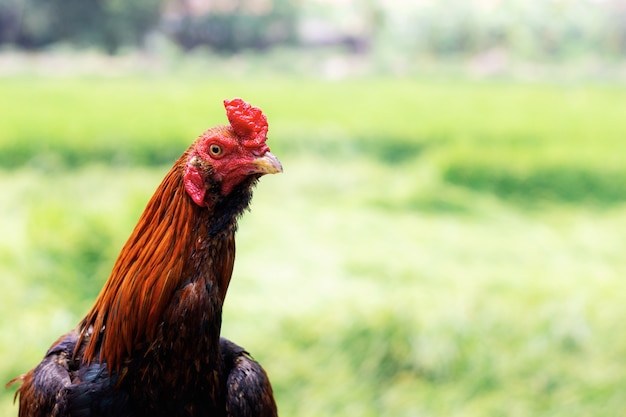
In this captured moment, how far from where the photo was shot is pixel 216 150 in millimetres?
1452

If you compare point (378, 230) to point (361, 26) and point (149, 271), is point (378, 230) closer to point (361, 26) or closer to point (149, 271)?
point (361, 26)

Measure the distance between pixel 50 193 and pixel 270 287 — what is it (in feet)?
4.38

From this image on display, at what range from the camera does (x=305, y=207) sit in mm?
4035

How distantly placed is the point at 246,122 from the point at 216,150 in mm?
86

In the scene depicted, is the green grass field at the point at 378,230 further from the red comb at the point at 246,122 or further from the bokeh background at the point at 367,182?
the red comb at the point at 246,122

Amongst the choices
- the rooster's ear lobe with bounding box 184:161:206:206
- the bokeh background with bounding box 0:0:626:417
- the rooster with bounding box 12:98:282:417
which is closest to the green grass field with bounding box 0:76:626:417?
the bokeh background with bounding box 0:0:626:417

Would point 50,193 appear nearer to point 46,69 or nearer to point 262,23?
point 46,69

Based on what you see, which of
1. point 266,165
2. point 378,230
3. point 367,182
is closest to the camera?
point 266,165

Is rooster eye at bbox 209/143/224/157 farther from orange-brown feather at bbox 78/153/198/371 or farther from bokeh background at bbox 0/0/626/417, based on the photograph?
bokeh background at bbox 0/0/626/417

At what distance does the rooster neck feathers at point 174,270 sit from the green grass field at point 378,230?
1476 mm

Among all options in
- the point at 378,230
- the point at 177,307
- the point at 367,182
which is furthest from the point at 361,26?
the point at 177,307

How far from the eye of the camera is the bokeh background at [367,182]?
10.1ft

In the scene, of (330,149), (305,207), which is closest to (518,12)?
(330,149)

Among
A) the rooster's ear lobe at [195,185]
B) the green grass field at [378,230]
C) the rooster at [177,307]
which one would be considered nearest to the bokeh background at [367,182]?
the green grass field at [378,230]
